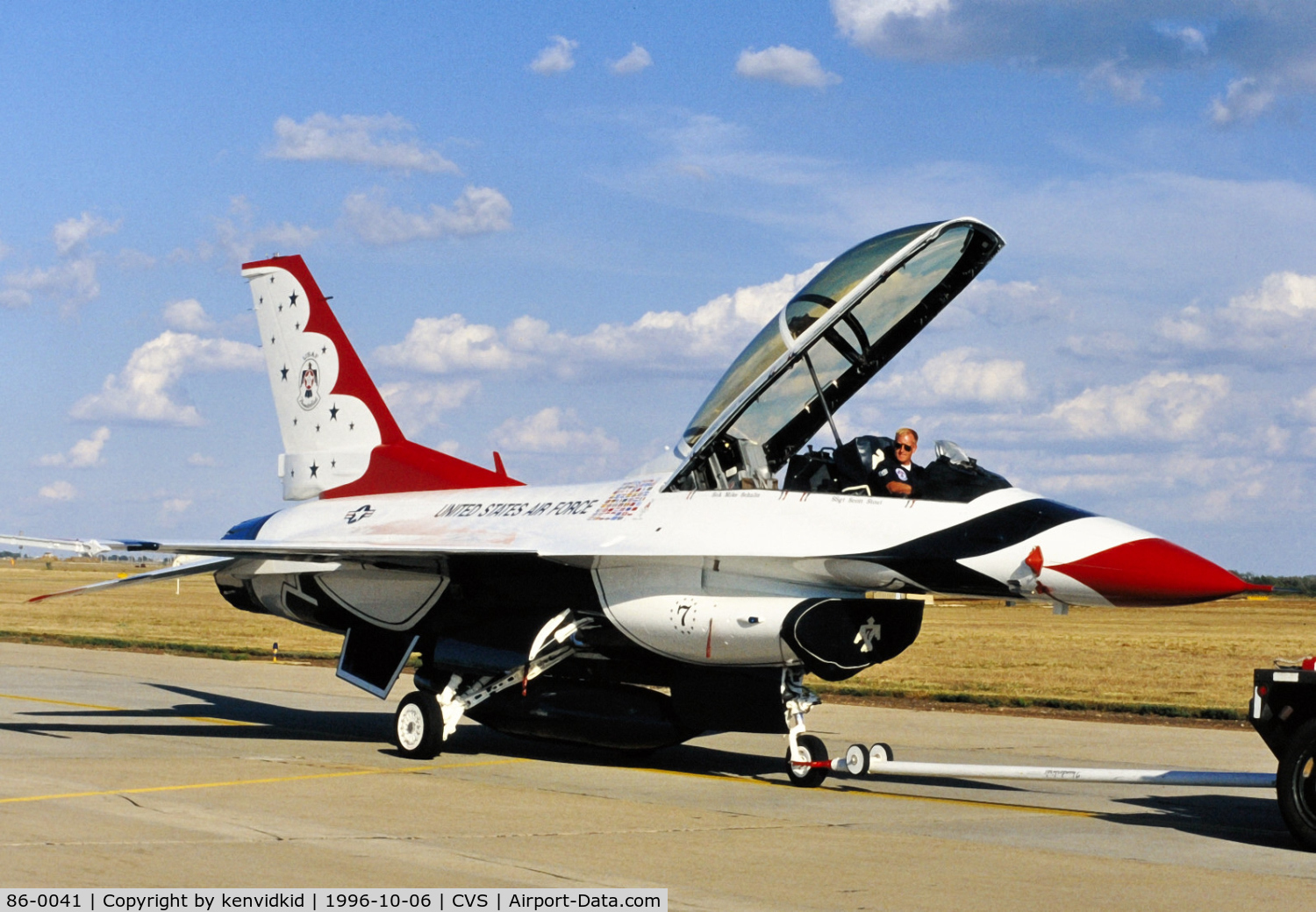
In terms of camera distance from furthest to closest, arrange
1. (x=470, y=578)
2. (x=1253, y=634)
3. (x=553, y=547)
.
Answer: (x=1253, y=634), (x=470, y=578), (x=553, y=547)

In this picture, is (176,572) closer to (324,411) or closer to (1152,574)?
(324,411)

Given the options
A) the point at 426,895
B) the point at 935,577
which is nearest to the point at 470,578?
the point at 935,577

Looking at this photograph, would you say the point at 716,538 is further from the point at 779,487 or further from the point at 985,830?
the point at 985,830

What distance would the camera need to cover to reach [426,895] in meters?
6.33

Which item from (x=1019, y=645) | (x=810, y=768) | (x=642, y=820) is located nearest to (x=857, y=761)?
(x=810, y=768)

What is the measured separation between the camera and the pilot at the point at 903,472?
33.7 ft

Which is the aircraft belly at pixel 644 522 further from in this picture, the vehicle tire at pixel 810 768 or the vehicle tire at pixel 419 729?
the vehicle tire at pixel 810 768

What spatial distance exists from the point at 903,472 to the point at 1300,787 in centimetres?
350

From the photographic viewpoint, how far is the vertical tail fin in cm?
1553

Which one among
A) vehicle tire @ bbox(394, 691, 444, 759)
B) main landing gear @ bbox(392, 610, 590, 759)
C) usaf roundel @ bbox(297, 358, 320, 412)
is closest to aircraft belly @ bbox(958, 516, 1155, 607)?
main landing gear @ bbox(392, 610, 590, 759)

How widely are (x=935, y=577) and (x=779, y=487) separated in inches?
70.4

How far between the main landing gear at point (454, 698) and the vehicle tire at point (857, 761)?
2676mm

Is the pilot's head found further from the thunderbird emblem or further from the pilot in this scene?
the thunderbird emblem
